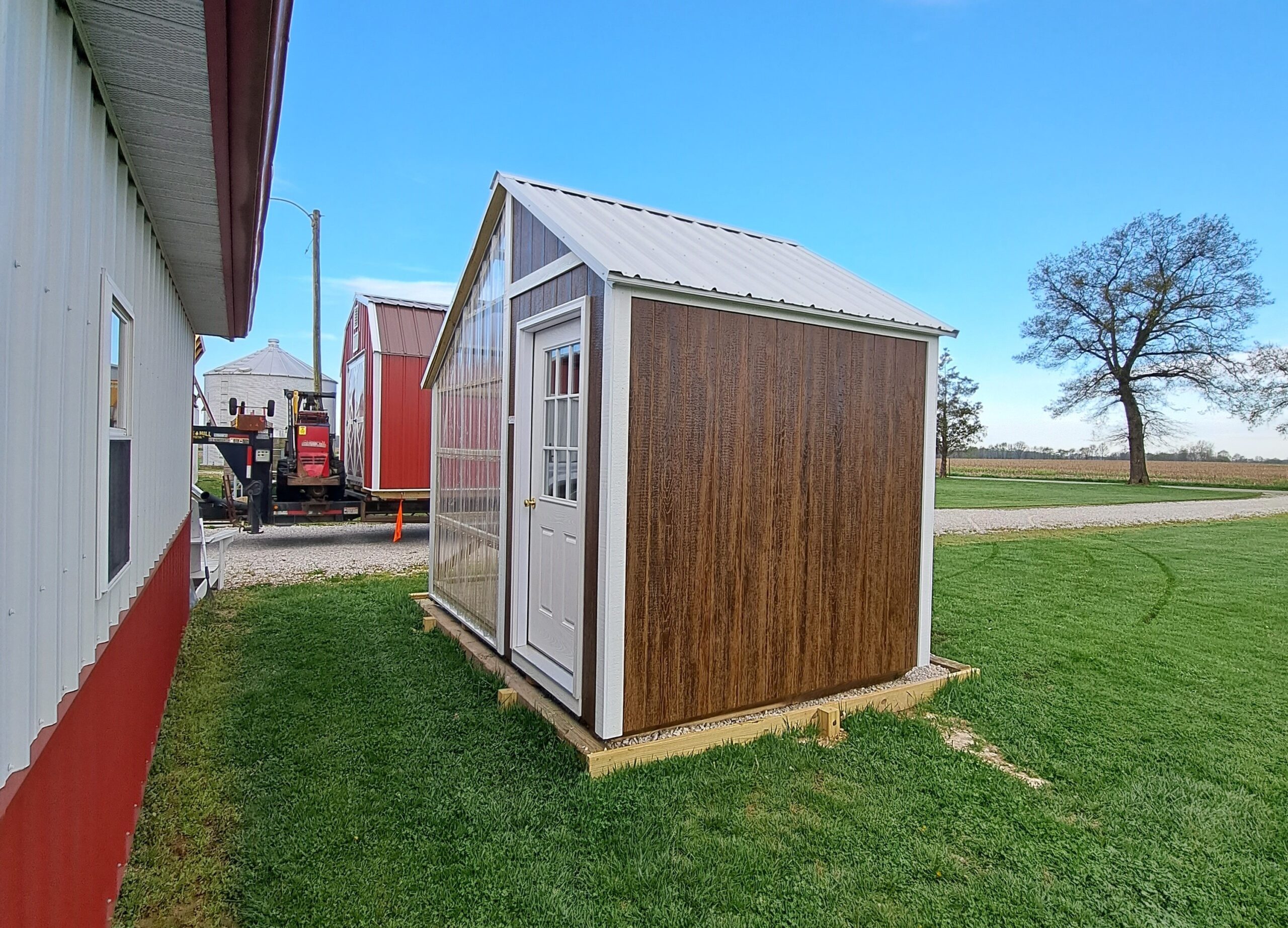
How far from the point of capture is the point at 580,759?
353cm

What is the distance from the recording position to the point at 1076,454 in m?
49.4

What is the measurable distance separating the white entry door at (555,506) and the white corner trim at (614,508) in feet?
1.10

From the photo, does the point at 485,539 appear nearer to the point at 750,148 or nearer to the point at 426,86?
the point at 426,86

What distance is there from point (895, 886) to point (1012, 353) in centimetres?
3598

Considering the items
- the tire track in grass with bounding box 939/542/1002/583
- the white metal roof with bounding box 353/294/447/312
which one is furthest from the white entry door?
the white metal roof with bounding box 353/294/447/312

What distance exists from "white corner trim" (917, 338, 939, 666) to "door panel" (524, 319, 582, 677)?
2.39 m

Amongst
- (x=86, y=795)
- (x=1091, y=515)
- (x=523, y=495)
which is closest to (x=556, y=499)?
(x=523, y=495)

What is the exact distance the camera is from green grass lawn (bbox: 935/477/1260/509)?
803 inches

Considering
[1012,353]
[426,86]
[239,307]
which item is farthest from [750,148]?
[1012,353]

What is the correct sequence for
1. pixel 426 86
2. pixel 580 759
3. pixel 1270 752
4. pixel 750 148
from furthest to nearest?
pixel 750 148
pixel 426 86
pixel 1270 752
pixel 580 759

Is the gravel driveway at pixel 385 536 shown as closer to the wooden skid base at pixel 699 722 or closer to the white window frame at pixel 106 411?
the wooden skid base at pixel 699 722

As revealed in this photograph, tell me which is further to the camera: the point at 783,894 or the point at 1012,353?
the point at 1012,353

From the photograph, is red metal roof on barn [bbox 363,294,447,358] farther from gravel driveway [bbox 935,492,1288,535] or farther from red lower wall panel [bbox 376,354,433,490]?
gravel driveway [bbox 935,492,1288,535]

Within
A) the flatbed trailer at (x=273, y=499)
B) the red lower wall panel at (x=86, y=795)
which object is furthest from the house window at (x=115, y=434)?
the flatbed trailer at (x=273, y=499)
